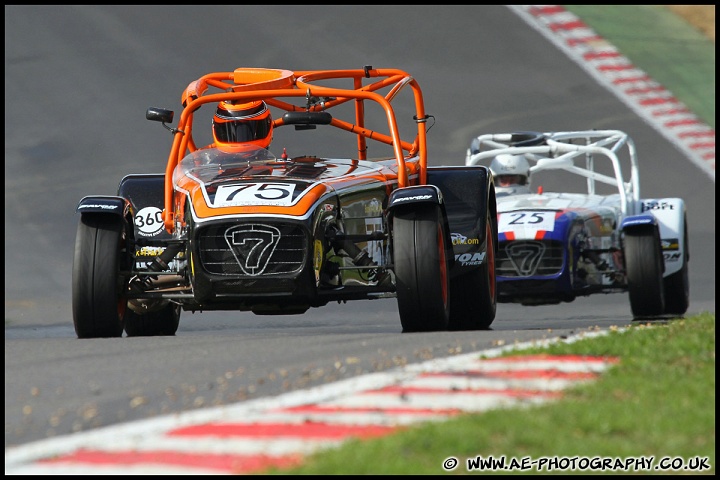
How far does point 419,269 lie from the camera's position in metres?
9.88

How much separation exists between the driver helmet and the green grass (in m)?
8.60

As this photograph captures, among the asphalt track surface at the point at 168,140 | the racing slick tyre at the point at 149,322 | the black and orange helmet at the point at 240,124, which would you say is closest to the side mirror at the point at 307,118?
the black and orange helmet at the point at 240,124

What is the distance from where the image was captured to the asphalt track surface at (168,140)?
7.53 meters

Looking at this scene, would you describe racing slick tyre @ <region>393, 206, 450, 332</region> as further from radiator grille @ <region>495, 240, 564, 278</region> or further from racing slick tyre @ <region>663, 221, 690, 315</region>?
racing slick tyre @ <region>663, 221, 690, 315</region>

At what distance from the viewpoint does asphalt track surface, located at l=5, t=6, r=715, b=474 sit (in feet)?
24.7

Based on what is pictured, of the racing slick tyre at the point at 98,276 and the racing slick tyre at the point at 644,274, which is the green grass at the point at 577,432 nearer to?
the racing slick tyre at the point at 98,276

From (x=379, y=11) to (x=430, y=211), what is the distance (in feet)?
64.2

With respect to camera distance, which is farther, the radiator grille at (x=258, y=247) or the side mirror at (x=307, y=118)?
the side mirror at (x=307, y=118)

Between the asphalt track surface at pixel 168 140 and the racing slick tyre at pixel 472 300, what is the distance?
891 millimetres

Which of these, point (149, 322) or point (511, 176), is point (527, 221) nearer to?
point (511, 176)

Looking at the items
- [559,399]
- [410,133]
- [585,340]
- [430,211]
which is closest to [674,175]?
[410,133]

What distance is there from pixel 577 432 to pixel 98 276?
17.0ft

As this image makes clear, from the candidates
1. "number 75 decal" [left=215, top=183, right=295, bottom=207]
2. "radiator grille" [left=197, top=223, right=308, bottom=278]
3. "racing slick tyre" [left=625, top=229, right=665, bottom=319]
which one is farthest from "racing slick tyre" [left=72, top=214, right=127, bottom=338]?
"racing slick tyre" [left=625, top=229, right=665, bottom=319]

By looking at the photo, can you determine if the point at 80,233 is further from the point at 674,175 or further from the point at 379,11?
the point at 379,11
